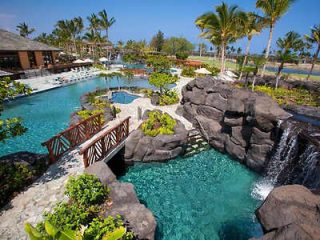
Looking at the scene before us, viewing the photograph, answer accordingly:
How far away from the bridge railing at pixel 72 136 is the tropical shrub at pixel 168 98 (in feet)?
24.8

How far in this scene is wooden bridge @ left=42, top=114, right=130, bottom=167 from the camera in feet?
32.7

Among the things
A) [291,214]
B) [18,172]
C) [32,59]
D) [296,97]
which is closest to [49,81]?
[32,59]

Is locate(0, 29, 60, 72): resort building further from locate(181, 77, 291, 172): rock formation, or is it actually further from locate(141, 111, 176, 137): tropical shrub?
locate(181, 77, 291, 172): rock formation

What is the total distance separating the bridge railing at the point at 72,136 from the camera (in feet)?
32.5

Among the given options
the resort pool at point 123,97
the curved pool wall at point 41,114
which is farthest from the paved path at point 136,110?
the curved pool wall at point 41,114

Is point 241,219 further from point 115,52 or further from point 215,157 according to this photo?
point 115,52

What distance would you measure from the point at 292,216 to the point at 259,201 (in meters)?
5.45

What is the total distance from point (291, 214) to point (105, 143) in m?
9.16

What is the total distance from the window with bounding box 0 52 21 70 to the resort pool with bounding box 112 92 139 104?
68.3 ft

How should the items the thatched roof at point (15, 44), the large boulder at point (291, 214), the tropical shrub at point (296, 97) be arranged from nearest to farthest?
the large boulder at point (291, 214), the tropical shrub at point (296, 97), the thatched roof at point (15, 44)

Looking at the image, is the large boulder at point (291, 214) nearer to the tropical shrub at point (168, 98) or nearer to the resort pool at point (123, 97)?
the tropical shrub at point (168, 98)

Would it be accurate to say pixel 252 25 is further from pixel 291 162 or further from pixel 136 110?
pixel 291 162

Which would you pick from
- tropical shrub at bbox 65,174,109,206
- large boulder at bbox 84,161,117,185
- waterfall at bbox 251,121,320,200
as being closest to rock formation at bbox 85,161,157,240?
large boulder at bbox 84,161,117,185

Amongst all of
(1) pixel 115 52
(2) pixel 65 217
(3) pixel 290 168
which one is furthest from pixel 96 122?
(1) pixel 115 52
